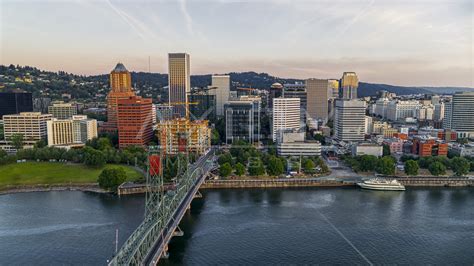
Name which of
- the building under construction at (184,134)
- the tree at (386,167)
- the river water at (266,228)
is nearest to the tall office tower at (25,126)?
the building under construction at (184,134)

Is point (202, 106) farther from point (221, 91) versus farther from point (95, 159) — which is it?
point (95, 159)

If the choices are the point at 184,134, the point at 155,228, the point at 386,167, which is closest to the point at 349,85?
the point at 184,134

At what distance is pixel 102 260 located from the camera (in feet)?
40.2

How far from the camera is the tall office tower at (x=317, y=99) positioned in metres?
53.8

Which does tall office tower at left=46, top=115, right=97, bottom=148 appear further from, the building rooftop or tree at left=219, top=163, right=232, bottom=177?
the building rooftop

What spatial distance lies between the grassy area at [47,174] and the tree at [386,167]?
15.7 meters

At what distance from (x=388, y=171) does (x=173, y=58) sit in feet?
157

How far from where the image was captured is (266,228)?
1553 cm

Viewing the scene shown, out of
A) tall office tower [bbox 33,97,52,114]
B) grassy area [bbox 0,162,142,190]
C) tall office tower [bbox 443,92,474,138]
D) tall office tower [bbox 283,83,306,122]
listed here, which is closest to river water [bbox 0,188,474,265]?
grassy area [bbox 0,162,142,190]

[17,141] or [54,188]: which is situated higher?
[17,141]

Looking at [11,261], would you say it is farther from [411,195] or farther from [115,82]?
[115,82]

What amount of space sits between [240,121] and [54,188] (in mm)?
19832

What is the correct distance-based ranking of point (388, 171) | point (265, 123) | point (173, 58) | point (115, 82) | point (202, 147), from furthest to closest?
1. point (173, 58)
2. point (115, 82)
3. point (265, 123)
4. point (202, 147)
5. point (388, 171)

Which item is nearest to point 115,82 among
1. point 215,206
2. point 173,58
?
point 173,58
